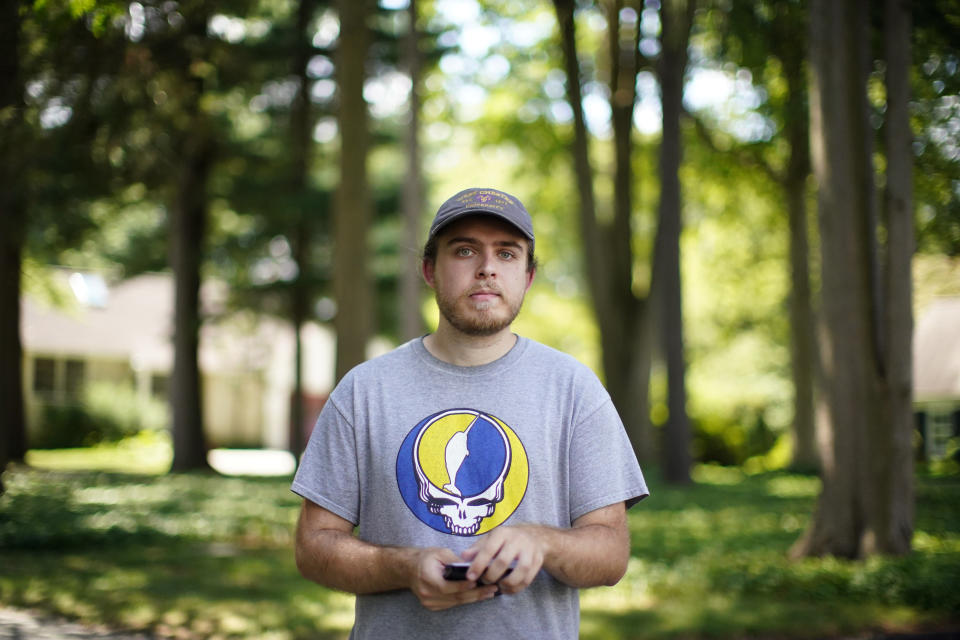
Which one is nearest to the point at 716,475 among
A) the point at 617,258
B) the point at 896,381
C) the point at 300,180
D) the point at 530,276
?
the point at 617,258

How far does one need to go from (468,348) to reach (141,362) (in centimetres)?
3723

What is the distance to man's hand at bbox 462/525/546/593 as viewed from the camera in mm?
2074

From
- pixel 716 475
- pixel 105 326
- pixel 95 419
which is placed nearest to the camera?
pixel 716 475

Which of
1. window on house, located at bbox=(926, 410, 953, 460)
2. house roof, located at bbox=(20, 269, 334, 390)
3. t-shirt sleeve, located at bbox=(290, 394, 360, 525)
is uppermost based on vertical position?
house roof, located at bbox=(20, 269, 334, 390)

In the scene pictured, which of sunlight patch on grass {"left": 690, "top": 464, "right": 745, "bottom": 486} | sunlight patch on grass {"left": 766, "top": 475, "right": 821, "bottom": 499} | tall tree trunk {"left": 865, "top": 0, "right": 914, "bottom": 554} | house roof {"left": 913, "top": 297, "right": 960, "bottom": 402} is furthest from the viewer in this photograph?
house roof {"left": 913, "top": 297, "right": 960, "bottom": 402}

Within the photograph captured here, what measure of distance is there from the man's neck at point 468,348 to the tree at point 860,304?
6.96 meters

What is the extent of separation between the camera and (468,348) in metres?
2.55

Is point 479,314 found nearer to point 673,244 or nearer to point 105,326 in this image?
point 673,244

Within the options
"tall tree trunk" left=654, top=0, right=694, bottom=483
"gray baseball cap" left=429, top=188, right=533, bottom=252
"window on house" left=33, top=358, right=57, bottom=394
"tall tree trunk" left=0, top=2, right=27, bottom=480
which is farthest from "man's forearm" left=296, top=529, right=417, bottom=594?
"window on house" left=33, top=358, right=57, bottom=394

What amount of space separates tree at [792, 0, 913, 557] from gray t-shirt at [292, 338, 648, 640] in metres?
6.90

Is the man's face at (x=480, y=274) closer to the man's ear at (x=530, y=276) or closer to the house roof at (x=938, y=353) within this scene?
the man's ear at (x=530, y=276)

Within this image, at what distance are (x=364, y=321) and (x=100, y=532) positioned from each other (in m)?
4.08

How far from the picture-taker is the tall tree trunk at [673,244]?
56.8ft

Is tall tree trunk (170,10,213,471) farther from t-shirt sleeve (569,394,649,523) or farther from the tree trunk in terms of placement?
t-shirt sleeve (569,394,649,523)
